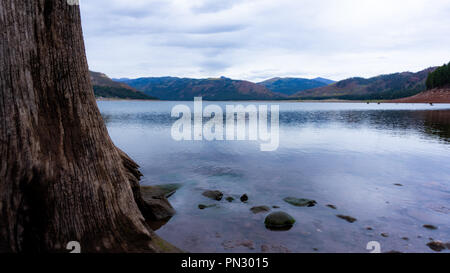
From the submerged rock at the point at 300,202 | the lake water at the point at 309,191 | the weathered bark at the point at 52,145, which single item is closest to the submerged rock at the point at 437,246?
the lake water at the point at 309,191

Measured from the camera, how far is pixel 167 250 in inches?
264

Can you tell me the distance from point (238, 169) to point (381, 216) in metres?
9.58

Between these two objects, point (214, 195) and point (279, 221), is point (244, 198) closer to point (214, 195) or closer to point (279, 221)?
point (214, 195)

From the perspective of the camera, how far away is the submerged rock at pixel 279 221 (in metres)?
9.49

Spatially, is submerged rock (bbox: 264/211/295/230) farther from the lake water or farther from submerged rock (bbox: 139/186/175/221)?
submerged rock (bbox: 139/186/175/221)

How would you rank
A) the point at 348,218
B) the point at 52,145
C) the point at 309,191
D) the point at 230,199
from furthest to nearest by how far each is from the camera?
the point at 309,191 < the point at 230,199 < the point at 348,218 < the point at 52,145

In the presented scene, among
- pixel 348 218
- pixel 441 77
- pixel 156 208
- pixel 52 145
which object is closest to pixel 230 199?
pixel 156 208

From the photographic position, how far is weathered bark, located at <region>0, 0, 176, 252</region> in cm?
501

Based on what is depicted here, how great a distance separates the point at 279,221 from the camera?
31.7ft

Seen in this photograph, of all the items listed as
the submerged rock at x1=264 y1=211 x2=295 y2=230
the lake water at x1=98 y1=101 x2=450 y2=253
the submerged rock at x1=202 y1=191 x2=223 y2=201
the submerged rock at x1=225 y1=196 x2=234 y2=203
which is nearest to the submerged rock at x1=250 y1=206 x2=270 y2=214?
the lake water at x1=98 y1=101 x2=450 y2=253

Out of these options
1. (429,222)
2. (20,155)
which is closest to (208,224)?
(20,155)

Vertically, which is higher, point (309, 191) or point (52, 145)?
point (52, 145)

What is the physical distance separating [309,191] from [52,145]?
1178 centimetres
